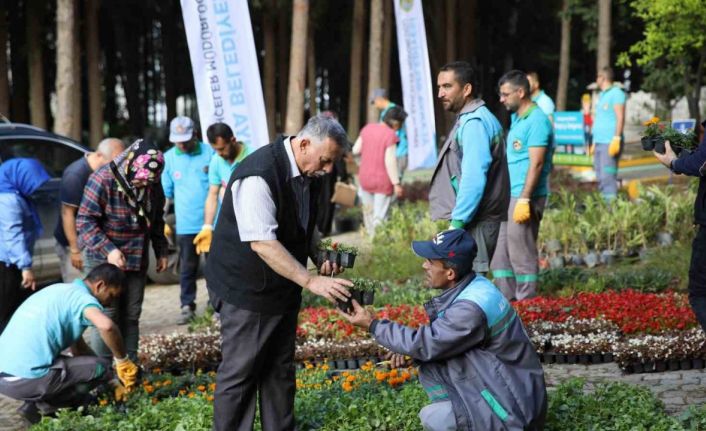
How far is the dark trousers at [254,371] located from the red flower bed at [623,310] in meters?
3.19

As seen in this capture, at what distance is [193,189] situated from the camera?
10.5 m

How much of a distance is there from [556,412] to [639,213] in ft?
23.6

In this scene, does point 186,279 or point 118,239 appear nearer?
point 118,239

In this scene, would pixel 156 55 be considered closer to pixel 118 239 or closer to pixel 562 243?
pixel 562 243

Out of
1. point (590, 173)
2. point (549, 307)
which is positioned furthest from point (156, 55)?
point (549, 307)

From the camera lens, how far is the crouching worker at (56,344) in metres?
6.89

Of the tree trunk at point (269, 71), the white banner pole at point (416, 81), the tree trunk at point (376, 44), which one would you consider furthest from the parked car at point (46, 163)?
the tree trunk at point (269, 71)

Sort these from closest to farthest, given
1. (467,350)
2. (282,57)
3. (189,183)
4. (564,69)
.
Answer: (467,350), (189,183), (564,69), (282,57)

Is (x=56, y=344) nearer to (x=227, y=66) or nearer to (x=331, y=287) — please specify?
(x=331, y=287)

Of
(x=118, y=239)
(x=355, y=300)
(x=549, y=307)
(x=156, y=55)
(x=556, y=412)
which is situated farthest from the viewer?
(x=156, y=55)

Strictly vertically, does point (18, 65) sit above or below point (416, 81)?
above

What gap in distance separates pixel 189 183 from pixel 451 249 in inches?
224

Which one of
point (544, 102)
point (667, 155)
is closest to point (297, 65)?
point (544, 102)

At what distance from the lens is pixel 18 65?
3238 centimetres
